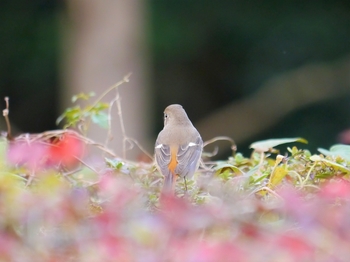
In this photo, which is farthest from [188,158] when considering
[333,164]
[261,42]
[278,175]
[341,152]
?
[261,42]

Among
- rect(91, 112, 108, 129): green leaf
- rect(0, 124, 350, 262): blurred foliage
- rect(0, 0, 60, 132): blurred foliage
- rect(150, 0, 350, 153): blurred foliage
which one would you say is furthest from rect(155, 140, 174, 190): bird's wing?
rect(0, 0, 60, 132): blurred foliage

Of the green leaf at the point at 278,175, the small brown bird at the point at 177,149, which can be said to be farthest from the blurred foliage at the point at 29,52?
the green leaf at the point at 278,175

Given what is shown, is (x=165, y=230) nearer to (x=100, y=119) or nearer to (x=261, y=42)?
(x=100, y=119)

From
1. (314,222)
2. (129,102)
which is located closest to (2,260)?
(314,222)

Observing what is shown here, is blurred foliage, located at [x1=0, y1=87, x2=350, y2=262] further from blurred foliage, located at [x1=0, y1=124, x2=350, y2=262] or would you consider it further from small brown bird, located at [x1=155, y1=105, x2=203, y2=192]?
small brown bird, located at [x1=155, y1=105, x2=203, y2=192]

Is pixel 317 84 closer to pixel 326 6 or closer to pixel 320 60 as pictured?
pixel 320 60

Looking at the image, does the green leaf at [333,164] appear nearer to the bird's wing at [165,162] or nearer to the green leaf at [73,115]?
the bird's wing at [165,162]
